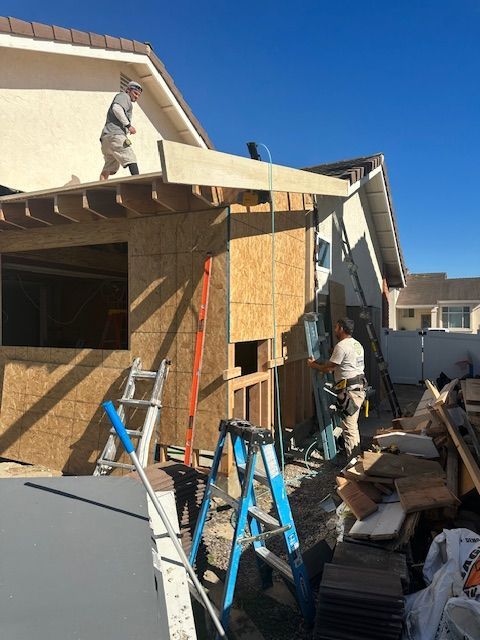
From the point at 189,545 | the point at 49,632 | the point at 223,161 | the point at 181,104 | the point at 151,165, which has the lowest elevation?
the point at 189,545

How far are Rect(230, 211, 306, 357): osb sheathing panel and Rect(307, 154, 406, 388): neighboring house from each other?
1.23 m

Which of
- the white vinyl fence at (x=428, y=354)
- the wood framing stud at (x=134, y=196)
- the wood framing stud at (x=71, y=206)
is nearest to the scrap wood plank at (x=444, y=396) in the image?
the wood framing stud at (x=134, y=196)

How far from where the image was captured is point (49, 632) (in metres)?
1.33

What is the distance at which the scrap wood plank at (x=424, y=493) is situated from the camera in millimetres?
4008

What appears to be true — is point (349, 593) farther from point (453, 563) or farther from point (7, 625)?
point (7, 625)

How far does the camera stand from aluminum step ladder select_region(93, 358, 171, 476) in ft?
16.3

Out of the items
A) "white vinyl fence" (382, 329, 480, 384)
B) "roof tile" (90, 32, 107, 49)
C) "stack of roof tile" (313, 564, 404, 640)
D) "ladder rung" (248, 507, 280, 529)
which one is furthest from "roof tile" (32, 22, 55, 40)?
"white vinyl fence" (382, 329, 480, 384)

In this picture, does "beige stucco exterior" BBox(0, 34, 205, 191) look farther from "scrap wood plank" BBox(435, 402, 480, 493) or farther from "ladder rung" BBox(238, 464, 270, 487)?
"scrap wood plank" BBox(435, 402, 480, 493)

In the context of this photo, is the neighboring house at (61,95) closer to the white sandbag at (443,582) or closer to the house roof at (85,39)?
the house roof at (85,39)

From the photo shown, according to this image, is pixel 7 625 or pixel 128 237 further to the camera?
pixel 128 237

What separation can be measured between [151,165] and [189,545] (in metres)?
9.95

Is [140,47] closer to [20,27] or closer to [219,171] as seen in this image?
[20,27]

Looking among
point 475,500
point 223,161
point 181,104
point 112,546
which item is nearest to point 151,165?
point 181,104

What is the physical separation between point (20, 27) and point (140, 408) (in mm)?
7050
